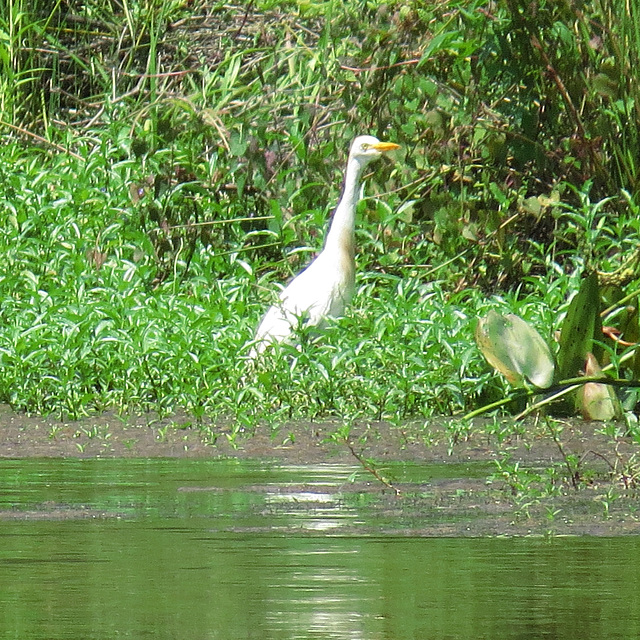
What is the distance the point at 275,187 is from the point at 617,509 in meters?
4.73

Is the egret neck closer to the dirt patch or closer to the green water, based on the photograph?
the dirt patch

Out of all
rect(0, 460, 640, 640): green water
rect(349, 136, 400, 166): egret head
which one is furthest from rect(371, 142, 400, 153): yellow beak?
rect(0, 460, 640, 640): green water

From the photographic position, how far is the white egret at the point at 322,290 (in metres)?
6.11

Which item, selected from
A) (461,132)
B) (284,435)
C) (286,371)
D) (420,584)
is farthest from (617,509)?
(461,132)

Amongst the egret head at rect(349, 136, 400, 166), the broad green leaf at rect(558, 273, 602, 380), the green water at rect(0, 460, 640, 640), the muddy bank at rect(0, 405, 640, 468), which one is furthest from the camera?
the egret head at rect(349, 136, 400, 166)

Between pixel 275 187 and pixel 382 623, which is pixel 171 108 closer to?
pixel 275 187

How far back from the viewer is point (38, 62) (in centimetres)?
1079

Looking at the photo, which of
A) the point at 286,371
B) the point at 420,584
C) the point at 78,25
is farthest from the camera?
the point at 78,25

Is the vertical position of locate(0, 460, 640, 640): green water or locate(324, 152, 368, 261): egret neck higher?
locate(324, 152, 368, 261): egret neck

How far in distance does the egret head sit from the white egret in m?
0.17

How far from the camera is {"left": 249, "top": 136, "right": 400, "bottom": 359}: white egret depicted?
20.1ft

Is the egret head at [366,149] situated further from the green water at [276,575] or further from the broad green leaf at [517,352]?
the green water at [276,575]

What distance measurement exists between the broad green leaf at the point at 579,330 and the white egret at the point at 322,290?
108cm

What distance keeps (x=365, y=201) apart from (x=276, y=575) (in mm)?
5376
